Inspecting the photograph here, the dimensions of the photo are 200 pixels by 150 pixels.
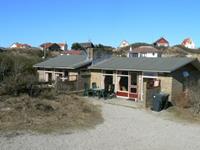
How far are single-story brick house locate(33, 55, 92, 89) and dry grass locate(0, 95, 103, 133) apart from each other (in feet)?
28.4

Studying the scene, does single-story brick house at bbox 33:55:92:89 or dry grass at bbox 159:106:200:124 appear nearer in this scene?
dry grass at bbox 159:106:200:124

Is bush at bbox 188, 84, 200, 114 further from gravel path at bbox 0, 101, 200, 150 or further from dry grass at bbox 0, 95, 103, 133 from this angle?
dry grass at bbox 0, 95, 103, 133

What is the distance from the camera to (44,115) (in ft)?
56.6

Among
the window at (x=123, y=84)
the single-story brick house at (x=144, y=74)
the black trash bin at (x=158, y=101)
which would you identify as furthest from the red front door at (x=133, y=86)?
the black trash bin at (x=158, y=101)

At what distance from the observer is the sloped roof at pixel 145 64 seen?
80.7 feet

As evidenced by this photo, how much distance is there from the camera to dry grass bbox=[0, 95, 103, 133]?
1526 cm

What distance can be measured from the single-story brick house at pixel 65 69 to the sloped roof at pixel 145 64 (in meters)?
1.42

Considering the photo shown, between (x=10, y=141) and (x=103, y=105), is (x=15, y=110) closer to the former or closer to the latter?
(x=10, y=141)

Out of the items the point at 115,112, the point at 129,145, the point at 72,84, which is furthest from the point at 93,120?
the point at 72,84

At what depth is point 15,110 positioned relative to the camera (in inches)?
693

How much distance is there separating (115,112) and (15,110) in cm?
605

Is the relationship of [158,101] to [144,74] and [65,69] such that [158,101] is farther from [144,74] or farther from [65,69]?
[65,69]

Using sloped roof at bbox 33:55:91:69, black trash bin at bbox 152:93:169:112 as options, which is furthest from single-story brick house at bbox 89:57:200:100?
sloped roof at bbox 33:55:91:69

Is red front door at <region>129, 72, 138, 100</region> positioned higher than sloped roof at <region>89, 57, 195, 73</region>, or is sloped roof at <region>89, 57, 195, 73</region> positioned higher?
sloped roof at <region>89, 57, 195, 73</region>
